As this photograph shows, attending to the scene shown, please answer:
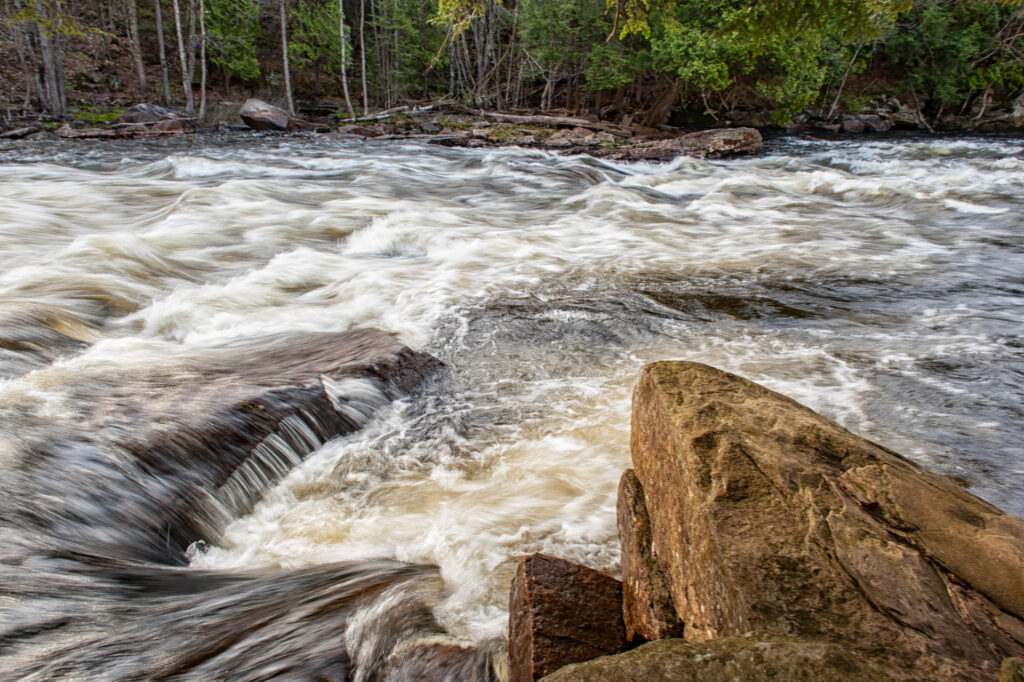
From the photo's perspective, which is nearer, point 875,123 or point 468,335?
point 468,335

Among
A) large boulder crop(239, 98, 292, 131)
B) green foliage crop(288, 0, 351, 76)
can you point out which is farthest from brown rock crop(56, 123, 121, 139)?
green foliage crop(288, 0, 351, 76)

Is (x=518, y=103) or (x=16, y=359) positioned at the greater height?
(x=518, y=103)

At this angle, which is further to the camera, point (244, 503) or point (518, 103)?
point (518, 103)

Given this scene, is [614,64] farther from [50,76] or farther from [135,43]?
[135,43]

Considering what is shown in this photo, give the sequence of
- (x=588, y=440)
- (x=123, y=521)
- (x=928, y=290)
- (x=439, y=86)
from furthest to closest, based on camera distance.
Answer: (x=439, y=86)
(x=928, y=290)
(x=588, y=440)
(x=123, y=521)

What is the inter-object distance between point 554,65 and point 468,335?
955 inches

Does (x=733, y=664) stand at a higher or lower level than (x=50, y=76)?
lower

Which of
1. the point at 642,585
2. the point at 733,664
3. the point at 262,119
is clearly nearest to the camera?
the point at 733,664

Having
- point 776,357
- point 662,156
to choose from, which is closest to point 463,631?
point 776,357

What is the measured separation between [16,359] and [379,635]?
9.87 feet

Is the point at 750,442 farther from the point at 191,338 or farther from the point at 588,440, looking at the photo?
the point at 191,338

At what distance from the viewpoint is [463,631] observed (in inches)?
78.5

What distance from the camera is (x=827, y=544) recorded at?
60.0 inches

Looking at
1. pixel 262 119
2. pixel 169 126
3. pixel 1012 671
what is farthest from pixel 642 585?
pixel 262 119
